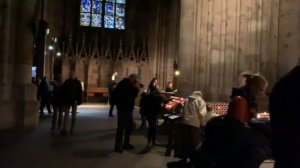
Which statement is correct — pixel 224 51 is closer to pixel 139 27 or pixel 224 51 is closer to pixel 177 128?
pixel 177 128

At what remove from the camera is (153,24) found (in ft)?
120

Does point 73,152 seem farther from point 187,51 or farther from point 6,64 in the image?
point 6,64

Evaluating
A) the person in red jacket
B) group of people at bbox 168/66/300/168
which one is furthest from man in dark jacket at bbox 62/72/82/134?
group of people at bbox 168/66/300/168

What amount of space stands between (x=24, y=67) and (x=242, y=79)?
10.2 meters

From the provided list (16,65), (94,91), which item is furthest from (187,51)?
(94,91)

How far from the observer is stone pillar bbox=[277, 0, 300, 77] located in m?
8.29

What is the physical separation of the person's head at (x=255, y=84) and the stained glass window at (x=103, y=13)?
3354 centimetres

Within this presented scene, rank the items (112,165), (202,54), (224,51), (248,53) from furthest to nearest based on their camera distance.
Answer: (202,54)
(224,51)
(248,53)
(112,165)

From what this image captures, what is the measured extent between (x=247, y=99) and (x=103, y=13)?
33.9 m

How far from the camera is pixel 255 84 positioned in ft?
15.9

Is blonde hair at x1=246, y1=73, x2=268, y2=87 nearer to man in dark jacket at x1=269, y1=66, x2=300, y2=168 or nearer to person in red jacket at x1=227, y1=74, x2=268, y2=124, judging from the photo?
person in red jacket at x1=227, y1=74, x2=268, y2=124

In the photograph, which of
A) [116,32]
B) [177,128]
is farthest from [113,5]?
[177,128]

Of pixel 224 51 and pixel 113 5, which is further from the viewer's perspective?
pixel 113 5

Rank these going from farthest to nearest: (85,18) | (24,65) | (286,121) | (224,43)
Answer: (85,18)
(24,65)
(224,43)
(286,121)
